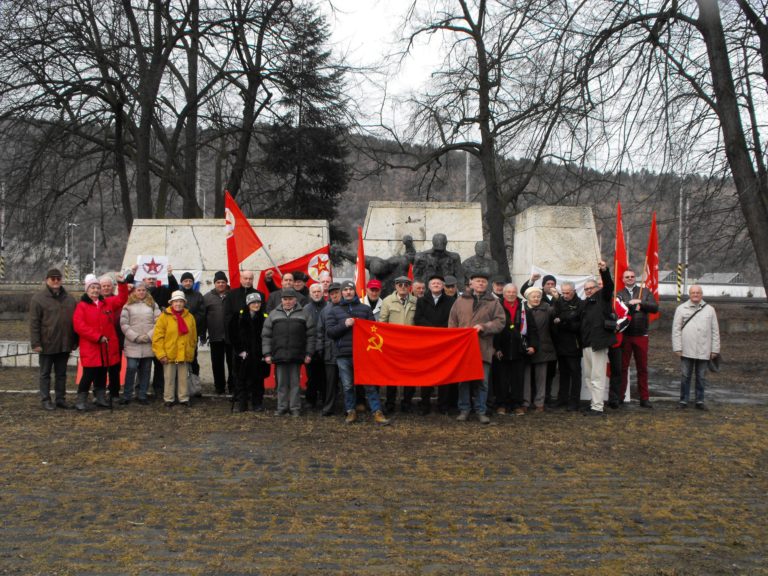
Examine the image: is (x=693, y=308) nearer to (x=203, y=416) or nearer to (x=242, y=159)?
(x=203, y=416)

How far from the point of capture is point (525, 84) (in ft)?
30.9

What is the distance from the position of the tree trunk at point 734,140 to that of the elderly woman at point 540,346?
4961 mm

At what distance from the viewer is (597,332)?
9.27 m

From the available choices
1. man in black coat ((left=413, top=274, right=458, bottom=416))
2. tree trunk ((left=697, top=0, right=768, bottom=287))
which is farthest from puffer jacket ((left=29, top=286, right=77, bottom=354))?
tree trunk ((left=697, top=0, right=768, bottom=287))

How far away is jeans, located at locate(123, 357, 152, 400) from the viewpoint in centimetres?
965

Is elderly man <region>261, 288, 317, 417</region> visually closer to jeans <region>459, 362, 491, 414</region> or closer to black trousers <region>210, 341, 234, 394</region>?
black trousers <region>210, 341, 234, 394</region>

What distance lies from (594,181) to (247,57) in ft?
40.6

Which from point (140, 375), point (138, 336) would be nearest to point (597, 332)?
point (138, 336)

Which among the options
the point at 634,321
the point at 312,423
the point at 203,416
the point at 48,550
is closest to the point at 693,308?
the point at 634,321

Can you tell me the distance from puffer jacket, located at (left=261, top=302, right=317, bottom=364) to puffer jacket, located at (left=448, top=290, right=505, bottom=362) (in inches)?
70.4

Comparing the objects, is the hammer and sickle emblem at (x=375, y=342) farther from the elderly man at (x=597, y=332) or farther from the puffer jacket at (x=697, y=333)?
the puffer jacket at (x=697, y=333)

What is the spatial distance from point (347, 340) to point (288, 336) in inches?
28.3

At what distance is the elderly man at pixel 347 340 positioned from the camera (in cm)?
876

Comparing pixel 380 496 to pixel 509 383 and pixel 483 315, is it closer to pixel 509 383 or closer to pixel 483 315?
pixel 483 315
